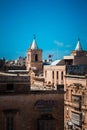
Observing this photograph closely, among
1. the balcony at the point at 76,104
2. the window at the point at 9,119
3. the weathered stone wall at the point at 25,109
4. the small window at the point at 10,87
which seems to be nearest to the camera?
the window at the point at 9,119

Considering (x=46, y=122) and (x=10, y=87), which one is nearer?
(x=10, y=87)

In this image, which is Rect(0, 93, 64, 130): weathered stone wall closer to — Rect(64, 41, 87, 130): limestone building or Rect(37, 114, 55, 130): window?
Rect(37, 114, 55, 130): window

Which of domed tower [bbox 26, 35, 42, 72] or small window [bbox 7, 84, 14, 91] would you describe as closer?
small window [bbox 7, 84, 14, 91]

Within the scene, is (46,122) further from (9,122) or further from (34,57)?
(34,57)

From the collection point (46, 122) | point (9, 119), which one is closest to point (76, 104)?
point (46, 122)

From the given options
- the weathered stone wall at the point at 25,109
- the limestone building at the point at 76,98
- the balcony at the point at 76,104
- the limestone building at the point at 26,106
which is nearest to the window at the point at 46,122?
the limestone building at the point at 26,106

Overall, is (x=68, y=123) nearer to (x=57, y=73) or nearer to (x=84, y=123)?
(x=84, y=123)

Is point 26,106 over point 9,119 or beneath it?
over

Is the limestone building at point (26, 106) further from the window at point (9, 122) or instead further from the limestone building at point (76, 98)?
the limestone building at point (76, 98)

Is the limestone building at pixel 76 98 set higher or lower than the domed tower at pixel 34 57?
lower

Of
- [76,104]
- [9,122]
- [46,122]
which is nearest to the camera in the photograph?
[9,122]

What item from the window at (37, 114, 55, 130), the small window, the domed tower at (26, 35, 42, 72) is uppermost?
the domed tower at (26, 35, 42, 72)

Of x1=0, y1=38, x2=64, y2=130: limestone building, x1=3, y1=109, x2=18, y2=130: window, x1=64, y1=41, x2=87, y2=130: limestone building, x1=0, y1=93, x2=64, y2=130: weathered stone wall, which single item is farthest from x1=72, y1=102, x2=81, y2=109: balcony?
x1=3, y1=109, x2=18, y2=130: window

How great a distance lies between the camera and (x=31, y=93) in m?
23.4
